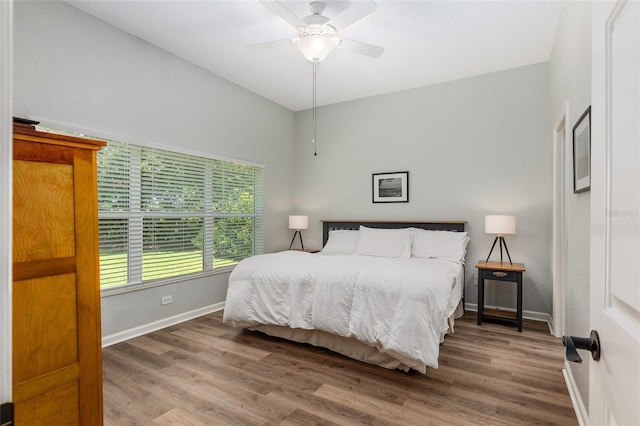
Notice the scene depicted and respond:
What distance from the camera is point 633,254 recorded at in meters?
0.58

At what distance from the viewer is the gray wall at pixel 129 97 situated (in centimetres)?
269

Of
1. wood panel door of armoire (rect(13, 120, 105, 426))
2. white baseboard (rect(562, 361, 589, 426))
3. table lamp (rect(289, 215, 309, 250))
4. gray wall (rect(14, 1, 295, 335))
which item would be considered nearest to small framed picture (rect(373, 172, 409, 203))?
table lamp (rect(289, 215, 309, 250))

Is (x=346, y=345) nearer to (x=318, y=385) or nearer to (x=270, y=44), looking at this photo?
(x=318, y=385)

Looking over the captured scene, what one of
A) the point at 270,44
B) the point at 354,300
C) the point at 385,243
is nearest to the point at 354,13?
the point at 270,44

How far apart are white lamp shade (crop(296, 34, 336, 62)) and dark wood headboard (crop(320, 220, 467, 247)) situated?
269cm

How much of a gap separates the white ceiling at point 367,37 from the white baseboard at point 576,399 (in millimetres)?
3022

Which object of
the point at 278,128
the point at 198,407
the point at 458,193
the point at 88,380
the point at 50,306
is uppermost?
the point at 278,128

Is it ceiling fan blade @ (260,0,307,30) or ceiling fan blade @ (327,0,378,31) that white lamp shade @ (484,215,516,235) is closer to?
ceiling fan blade @ (327,0,378,31)

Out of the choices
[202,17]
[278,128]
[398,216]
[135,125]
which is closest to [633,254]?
[202,17]

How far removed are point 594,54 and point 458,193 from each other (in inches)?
151

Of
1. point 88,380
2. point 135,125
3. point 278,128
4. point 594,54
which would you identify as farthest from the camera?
point 278,128

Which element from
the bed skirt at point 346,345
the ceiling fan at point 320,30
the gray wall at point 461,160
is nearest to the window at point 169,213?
the bed skirt at point 346,345

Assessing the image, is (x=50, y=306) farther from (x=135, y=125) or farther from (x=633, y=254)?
(x=135, y=125)

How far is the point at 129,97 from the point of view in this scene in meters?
3.34
